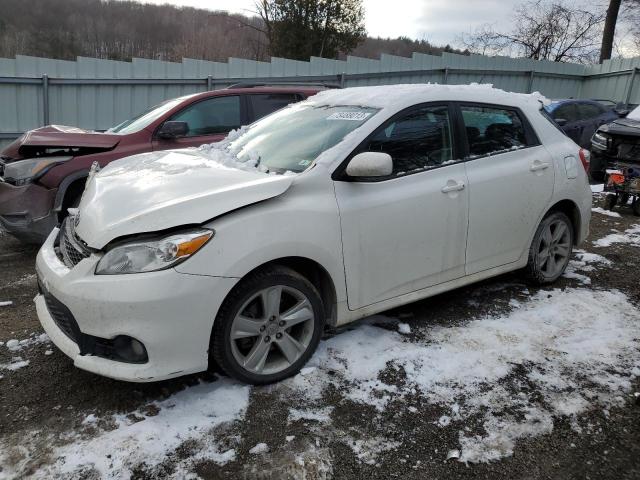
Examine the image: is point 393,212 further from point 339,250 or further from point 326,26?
point 326,26

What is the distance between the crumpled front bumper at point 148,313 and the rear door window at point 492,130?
218 cm

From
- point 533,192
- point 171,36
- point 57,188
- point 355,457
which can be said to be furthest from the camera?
point 171,36

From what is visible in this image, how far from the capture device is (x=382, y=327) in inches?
147

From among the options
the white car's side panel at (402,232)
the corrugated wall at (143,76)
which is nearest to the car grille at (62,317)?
the white car's side panel at (402,232)


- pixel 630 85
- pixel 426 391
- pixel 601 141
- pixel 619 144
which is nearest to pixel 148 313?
pixel 426 391

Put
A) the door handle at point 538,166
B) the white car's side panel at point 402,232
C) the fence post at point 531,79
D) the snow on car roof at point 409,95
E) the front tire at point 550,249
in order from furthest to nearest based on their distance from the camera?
the fence post at point 531,79, the front tire at point 550,249, the door handle at point 538,166, the snow on car roof at point 409,95, the white car's side panel at point 402,232

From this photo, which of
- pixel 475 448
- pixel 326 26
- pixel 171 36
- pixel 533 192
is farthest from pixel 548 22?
pixel 171 36

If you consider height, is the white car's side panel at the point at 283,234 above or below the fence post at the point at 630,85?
below

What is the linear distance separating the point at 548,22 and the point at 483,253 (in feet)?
95.2

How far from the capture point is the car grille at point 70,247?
2.85 meters

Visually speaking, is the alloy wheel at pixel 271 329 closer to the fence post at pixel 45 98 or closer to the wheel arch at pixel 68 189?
the wheel arch at pixel 68 189

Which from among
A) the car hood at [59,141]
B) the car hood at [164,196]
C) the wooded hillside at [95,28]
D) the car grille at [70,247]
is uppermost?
the wooded hillside at [95,28]

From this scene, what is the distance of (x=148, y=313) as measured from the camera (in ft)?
8.25

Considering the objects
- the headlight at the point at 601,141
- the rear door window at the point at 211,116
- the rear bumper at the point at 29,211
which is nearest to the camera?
the rear bumper at the point at 29,211
